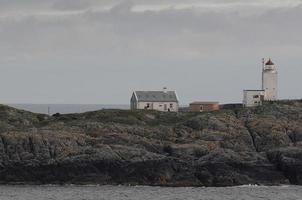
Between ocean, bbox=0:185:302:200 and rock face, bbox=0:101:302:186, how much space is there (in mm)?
1957

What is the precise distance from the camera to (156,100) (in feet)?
363

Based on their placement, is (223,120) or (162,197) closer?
(162,197)

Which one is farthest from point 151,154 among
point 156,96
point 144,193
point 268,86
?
point 268,86

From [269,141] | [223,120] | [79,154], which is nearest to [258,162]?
[269,141]

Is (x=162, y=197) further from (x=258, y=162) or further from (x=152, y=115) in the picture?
(x=152, y=115)

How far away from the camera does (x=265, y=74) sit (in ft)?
369

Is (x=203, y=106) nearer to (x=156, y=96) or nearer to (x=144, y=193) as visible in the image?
(x=156, y=96)

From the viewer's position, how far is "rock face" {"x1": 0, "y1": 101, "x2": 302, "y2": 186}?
76375 millimetres

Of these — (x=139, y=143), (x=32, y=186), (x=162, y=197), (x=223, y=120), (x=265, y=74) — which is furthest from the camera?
(x=265, y=74)

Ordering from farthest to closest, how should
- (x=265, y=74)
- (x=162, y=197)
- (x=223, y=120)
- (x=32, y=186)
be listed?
(x=265, y=74) < (x=223, y=120) < (x=32, y=186) < (x=162, y=197)

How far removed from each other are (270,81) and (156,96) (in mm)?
17090

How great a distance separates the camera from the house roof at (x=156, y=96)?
111 metres

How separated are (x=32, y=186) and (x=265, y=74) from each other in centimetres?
4896

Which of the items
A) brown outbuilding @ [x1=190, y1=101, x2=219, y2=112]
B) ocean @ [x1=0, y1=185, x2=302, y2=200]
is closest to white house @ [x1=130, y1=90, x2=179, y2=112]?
brown outbuilding @ [x1=190, y1=101, x2=219, y2=112]
